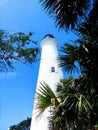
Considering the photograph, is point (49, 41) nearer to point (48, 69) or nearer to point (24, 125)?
point (48, 69)

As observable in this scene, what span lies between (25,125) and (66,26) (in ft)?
141

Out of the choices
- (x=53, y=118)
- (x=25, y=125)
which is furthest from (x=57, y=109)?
(x=25, y=125)

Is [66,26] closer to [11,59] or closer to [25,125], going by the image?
[11,59]

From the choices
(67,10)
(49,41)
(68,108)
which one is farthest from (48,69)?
(67,10)

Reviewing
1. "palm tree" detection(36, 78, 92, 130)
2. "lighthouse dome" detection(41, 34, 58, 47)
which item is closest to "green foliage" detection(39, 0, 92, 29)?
"palm tree" detection(36, 78, 92, 130)

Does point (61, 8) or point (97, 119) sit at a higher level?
point (61, 8)

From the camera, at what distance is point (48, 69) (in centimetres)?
1720

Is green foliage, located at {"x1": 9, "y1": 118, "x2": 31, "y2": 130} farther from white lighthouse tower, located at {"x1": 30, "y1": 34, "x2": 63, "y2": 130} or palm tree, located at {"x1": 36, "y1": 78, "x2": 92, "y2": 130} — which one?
palm tree, located at {"x1": 36, "y1": 78, "x2": 92, "y2": 130}

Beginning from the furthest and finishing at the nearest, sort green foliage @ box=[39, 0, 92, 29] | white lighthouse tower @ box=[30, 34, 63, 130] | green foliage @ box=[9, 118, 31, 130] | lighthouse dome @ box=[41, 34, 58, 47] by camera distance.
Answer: green foliage @ box=[9, 118, 31, 130] → lighthouse dome @ box=[41, 34, 58, 47] → white lighthouse tower @ box=[30, 34, 63, 130] → green foliage @ box=[39, 0, 92, 29]

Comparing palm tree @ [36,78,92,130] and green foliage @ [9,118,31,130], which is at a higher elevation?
green foliage @ [9,118,31,130]

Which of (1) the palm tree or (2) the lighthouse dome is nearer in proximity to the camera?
(1) the palm tree

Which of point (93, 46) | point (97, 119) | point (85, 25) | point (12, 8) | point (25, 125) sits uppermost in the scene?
point (25, 125)

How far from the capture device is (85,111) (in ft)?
24.7

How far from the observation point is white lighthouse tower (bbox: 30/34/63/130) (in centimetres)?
1498
